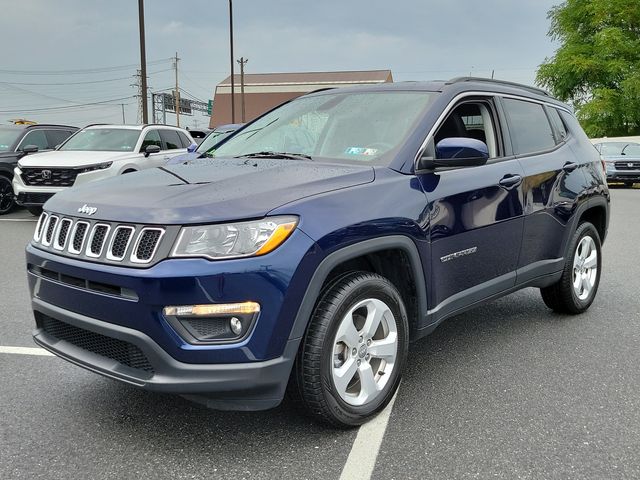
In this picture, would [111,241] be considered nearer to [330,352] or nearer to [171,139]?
[330,352]

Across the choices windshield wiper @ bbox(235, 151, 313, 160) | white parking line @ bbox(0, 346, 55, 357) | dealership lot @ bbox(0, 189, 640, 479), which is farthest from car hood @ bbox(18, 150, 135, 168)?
windshield wiper @ bbox(235, 151, 313, 160)

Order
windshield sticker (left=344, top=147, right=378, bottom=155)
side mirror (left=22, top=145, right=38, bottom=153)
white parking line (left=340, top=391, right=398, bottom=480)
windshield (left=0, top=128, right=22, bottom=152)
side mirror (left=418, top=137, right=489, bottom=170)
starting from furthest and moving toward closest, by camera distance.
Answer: windshield (left=0, top=128, right=22, bottom=152), side mirror (left=22, top=145, right=38, bottom=153), windshield sticker (left=344, top=147, right=378, bottom=155), side mirror (left=418, top=137, right=489, bottom=170), white parking line (left=340, top=391, right=398, bottom=480)

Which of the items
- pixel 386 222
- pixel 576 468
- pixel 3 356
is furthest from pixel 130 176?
pixel 576 468

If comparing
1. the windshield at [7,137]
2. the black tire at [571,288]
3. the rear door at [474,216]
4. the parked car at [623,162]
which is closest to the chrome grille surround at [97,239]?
the rear door at [474,216]

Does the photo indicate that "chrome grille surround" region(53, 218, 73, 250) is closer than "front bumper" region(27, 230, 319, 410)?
No

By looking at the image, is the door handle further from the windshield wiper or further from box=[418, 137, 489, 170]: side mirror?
the windshield wiper

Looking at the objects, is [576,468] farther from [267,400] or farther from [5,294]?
[5,294]

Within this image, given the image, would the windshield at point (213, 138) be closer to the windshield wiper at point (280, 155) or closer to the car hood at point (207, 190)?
the windshield wiper at point (280, 155)

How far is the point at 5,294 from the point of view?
227 inches

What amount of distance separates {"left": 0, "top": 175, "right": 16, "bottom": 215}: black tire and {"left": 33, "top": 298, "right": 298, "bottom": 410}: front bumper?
34.5 ft

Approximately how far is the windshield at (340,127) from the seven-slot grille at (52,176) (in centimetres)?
700

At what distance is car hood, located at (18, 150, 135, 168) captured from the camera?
10492mm

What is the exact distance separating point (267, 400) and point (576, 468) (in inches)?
55.1

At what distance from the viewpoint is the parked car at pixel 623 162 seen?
71.1 ft
